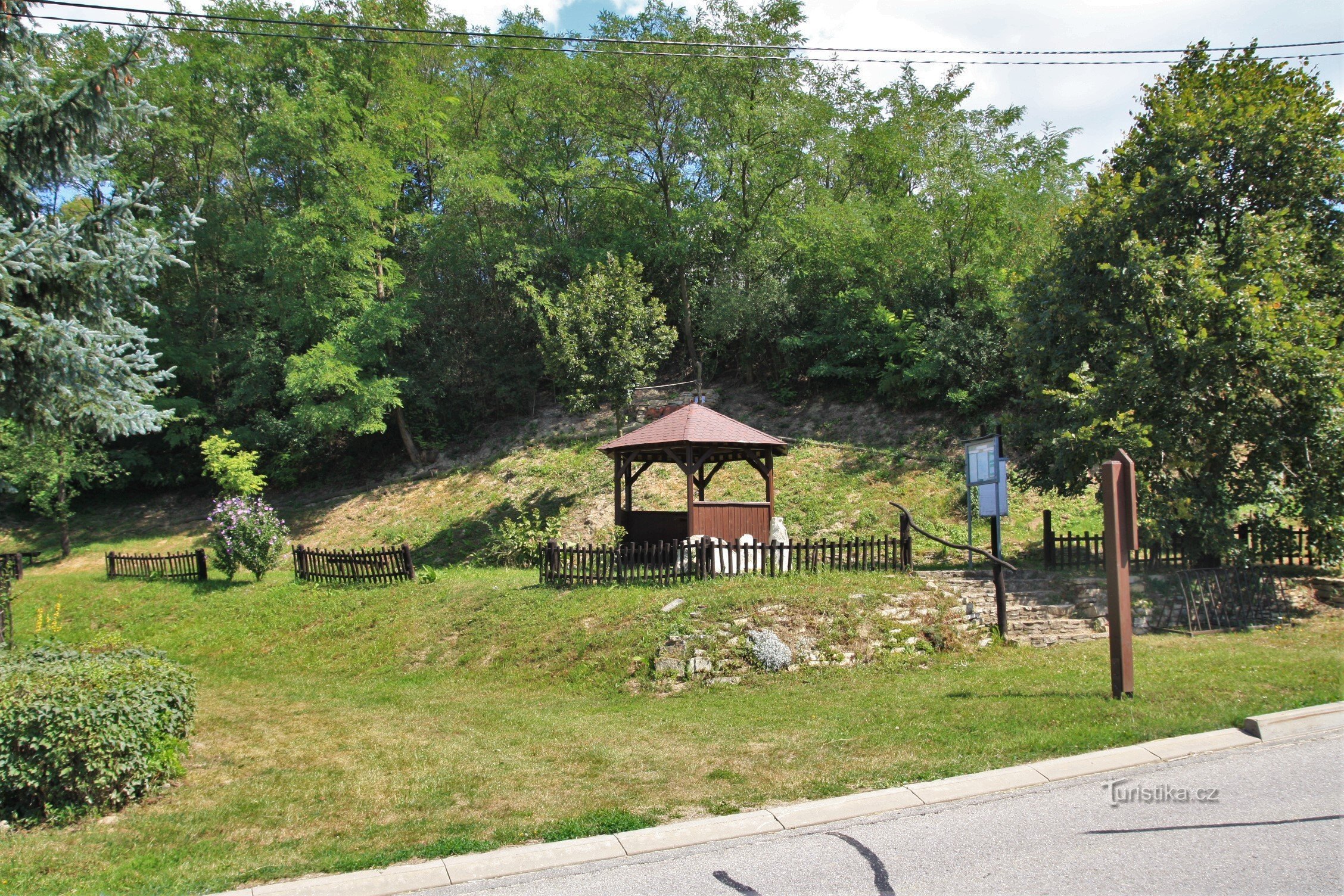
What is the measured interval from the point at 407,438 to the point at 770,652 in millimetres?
22747

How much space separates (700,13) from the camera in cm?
2917

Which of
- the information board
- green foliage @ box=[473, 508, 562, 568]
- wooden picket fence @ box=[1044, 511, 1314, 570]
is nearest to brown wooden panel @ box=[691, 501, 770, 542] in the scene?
the information board

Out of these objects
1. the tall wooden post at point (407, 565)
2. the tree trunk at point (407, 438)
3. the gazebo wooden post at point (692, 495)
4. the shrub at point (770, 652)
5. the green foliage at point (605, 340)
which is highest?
the green foliage at point (605, 340)

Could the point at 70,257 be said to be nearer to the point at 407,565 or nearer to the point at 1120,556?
the point at 407,565

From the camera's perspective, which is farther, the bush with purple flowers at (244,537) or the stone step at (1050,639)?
the bush with purple flowers at (244,537)

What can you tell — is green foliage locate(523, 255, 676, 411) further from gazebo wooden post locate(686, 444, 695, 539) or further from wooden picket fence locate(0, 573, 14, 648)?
wooden picket fence locate(0, 573, 14, 648)

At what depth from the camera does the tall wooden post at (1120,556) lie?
779cm

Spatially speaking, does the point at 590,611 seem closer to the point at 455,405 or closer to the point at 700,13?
the point at 455,405

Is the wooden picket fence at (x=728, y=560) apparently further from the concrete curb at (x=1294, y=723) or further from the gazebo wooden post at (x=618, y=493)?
the concrete curb at (x=1294, y=723)

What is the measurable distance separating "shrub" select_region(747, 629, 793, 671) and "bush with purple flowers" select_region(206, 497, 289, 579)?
14.3 m

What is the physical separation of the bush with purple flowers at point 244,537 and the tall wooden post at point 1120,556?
1896cm

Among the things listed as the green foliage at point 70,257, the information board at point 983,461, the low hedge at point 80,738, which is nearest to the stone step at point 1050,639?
the information board at point 983,461

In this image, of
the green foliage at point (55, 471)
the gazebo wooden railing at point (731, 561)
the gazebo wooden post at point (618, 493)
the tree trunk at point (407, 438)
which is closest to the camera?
the gazebo wooden railing at point (731, 561)

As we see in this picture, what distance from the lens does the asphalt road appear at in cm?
436
